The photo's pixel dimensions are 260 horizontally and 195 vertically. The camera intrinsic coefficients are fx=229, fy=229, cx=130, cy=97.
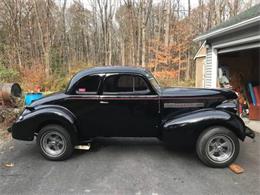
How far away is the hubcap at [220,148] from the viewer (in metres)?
3.88

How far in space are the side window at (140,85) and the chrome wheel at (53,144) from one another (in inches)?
65.6

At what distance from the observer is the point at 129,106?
166 inches

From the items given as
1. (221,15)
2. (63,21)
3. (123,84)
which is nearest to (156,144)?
(123,84)

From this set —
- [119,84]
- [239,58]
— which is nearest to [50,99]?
[119,84]

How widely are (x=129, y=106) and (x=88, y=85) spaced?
869mm

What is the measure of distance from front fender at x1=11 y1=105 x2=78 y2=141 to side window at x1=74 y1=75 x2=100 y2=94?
46cm

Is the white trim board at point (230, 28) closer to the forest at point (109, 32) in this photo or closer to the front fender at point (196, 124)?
the front fender at point (196, 124)

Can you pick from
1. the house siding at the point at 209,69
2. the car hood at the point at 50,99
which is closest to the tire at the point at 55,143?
the car hood at the point at 50,99

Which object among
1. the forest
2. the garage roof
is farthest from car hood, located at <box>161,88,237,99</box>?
the forest

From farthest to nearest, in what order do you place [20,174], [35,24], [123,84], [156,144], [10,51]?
[35,24] < [10,51] < [156,144] < [123,84] < [20,174]

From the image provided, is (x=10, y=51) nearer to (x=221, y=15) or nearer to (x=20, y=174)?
(x=20, y=174)

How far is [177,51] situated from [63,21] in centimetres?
1229

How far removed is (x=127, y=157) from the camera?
4.39 m

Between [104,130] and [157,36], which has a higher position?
[157,36]
